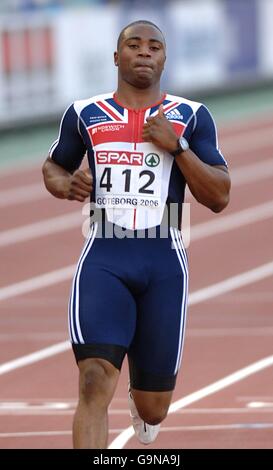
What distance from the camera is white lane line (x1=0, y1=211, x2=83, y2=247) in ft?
55.7

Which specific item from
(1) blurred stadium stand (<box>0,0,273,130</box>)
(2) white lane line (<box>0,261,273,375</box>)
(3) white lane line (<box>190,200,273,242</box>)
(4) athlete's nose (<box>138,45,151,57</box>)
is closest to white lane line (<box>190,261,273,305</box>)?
(2) white lane line (<box>0,261,273,375</box>)

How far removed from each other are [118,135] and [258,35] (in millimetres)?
24967

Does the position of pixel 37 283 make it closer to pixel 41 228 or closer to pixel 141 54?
pixel 41 228

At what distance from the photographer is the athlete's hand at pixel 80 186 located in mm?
6742

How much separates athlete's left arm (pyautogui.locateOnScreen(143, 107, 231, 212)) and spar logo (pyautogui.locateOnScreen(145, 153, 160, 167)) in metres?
0.09

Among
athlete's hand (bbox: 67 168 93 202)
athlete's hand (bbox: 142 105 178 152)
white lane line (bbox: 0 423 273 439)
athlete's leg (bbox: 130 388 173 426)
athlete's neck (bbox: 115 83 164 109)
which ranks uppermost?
athlete's neck (bbox: 115 83 164 109)

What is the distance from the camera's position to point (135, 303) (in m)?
6.87

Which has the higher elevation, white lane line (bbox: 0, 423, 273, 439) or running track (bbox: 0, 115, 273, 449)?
white lane line (bbox: 0, 423, 273, 439)

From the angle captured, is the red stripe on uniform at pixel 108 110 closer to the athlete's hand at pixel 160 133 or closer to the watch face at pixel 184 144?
the athlete's hand at pixel 160 133

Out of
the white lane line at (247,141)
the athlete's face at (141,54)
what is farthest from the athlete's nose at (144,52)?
the white lane line at (247,141)

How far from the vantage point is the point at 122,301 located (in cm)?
677

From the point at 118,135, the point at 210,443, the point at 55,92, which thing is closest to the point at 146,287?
the point at 118,135

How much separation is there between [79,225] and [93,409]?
1135cm

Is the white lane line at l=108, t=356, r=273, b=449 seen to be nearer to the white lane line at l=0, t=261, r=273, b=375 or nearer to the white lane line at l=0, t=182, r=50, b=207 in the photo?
the white lane line at l=0, t=261, r=273, b=375
